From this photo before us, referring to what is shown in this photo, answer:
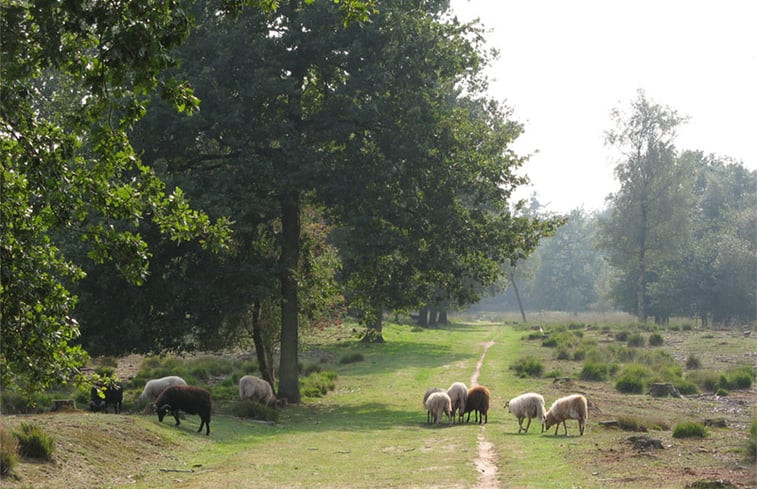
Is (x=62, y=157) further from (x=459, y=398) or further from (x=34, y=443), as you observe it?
(x=459, y=398)

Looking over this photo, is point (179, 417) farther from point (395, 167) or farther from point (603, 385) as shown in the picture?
point (603, 385)

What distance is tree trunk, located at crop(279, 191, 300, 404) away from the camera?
30.4 metres

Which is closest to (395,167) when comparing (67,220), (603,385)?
(603,385)

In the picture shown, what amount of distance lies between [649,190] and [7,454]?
8383 centimetres

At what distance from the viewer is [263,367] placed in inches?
1264

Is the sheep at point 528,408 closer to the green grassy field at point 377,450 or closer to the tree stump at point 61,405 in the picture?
the green grassy field at point 377,450

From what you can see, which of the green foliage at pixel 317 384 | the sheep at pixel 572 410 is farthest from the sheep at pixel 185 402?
the green foliage at pixel 317 384

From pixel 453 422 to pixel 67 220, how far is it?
56.3 feet

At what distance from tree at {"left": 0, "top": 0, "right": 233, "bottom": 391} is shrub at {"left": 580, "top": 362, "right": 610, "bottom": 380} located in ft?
94.9

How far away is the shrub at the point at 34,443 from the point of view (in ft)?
48.9

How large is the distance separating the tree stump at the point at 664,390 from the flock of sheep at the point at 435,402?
8575mm

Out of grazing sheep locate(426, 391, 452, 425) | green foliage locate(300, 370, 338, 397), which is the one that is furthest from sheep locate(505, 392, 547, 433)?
green foliage locate(300, 370, 338, 397)

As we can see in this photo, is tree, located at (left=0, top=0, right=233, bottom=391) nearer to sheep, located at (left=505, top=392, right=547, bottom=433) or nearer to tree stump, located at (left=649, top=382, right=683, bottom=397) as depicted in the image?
sheep, located at (left=505, top=392, right=547, bottom=433)

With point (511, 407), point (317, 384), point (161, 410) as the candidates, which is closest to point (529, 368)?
point (317, 384)
